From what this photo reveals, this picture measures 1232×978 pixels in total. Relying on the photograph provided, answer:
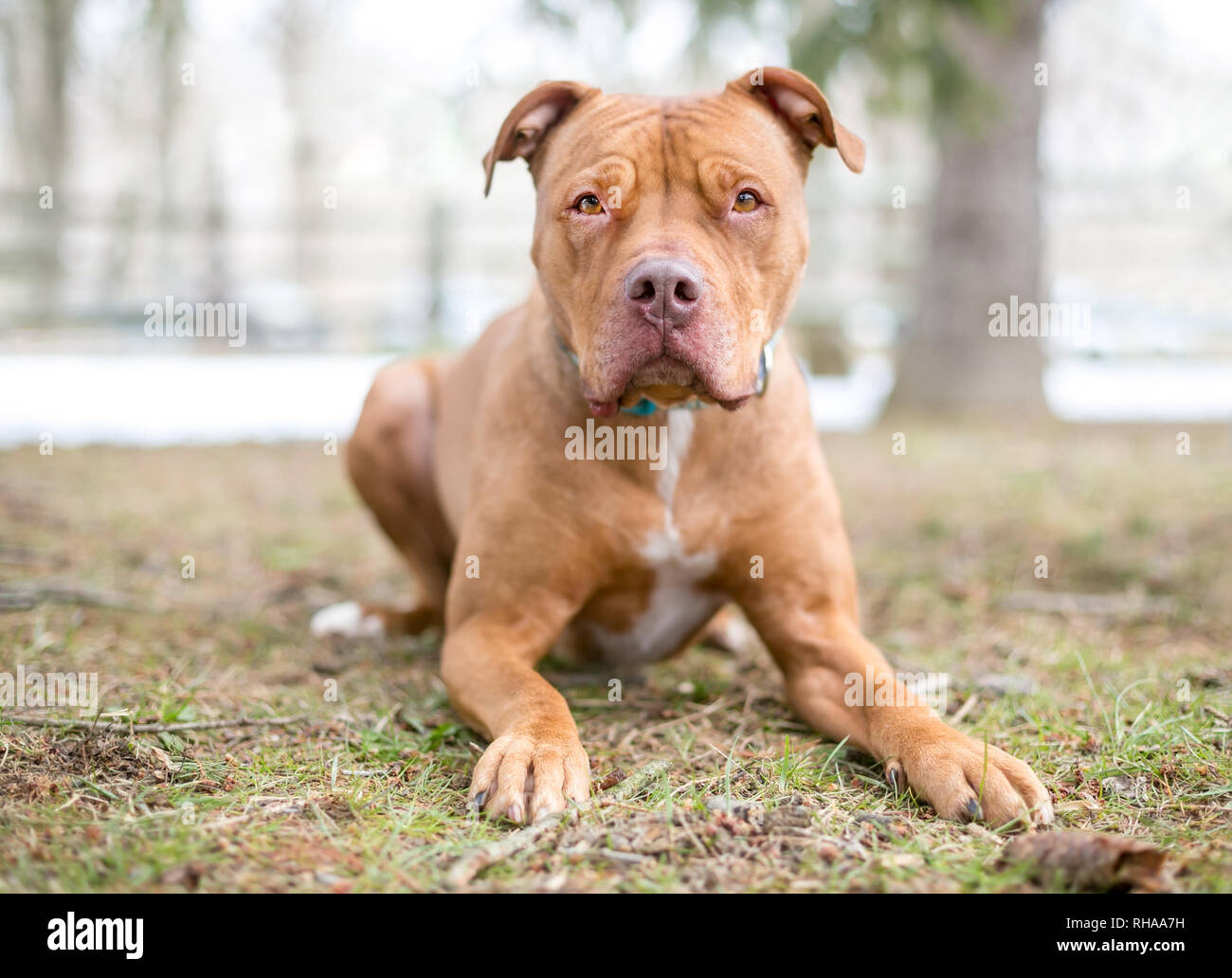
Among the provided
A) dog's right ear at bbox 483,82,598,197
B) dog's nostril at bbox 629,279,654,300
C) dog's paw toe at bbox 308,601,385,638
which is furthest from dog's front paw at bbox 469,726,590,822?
dog's paw toe at bbox 308,601,385,638

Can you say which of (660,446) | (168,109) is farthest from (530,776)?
(168,109)

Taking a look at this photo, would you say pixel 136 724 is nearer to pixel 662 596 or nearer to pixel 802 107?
pixel 662 596

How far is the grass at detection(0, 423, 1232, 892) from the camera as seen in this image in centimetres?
225

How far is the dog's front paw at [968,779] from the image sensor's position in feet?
8.25

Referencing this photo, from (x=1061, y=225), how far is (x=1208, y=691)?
1471 centimetres

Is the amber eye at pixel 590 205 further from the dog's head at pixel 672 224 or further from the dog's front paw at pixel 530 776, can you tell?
the dog's front paw at pixel 530 776

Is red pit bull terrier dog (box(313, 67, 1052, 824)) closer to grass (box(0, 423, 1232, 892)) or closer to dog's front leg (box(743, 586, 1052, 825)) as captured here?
dog's front leg (box(743, 586, 1052, 825))

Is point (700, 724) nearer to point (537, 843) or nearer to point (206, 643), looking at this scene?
point (537, 843)

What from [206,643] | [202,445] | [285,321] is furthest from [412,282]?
[206,643]

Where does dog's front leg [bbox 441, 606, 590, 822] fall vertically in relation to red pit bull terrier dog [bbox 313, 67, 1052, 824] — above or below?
below

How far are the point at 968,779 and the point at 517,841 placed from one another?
1071 millimetres

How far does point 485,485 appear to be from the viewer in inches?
133

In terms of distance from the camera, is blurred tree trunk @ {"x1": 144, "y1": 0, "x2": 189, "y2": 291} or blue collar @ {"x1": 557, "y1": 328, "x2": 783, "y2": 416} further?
blurred tree trunk @ {"x1": 144, "y1": 0, "x2": 189, "y2": 291}

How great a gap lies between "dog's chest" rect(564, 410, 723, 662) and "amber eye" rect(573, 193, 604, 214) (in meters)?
0.63
